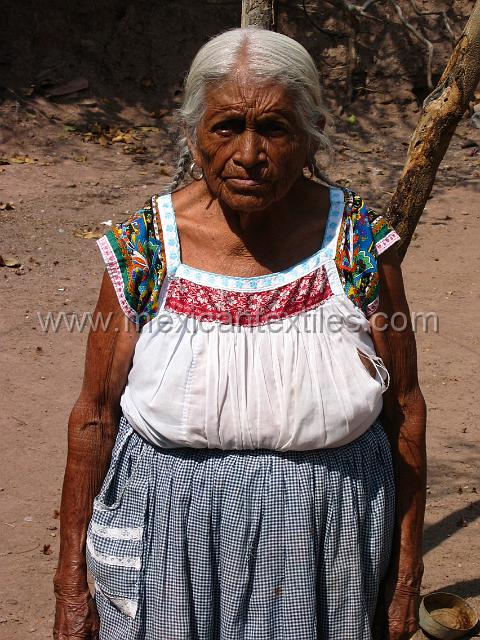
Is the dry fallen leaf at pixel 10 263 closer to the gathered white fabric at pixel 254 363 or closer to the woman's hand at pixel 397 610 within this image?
the gathered white fabric at pixel 254 363

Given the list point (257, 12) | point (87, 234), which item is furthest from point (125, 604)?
point (87, 234)

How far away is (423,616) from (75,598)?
1703 millimetres

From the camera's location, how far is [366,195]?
821cm

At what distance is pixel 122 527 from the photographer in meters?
2.03

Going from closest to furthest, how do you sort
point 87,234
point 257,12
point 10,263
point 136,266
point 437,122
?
point 136,266 < point 437,122 < point 257,12 < point 10,263 < point 87,234

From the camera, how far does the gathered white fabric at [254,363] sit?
192 cm

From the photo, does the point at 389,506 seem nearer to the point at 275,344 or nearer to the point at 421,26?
the point at 275,344

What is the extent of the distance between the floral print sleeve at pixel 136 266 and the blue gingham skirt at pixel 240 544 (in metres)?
0.31

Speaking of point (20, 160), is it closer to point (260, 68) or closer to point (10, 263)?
point (10, 263)

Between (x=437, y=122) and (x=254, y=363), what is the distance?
4.38 feet

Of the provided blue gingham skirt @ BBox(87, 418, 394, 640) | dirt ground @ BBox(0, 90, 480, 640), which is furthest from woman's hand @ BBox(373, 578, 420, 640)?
dirt ground @ BBox(0, 90, 480, 640)

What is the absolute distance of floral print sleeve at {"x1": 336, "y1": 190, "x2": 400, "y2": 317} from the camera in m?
2.01

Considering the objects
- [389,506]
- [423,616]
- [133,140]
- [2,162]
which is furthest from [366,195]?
[389,506]

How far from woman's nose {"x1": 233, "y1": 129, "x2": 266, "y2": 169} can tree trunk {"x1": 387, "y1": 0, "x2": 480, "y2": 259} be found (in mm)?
1149
